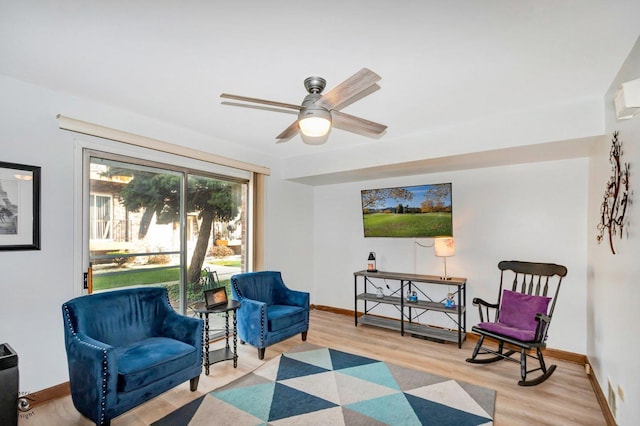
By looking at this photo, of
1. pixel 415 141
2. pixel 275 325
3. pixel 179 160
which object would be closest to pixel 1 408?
pixel 275 325

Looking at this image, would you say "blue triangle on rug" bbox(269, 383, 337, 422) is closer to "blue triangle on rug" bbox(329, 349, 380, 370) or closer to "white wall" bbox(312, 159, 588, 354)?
"blue triangle on rug" bbox(329, 349, 380, 370)

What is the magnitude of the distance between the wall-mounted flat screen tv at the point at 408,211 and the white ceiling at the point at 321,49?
64.7 inches

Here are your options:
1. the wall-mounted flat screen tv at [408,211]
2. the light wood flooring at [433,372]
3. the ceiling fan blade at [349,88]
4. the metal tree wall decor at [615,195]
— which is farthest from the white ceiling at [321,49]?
the light wood flooring at [433,372]

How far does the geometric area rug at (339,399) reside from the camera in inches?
94.0

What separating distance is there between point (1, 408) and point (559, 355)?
4.91 meters

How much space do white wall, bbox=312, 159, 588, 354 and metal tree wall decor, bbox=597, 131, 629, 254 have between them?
1.01m

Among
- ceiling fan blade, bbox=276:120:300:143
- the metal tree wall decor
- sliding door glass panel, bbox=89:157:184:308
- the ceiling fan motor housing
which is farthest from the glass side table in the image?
the metal tree wall decor

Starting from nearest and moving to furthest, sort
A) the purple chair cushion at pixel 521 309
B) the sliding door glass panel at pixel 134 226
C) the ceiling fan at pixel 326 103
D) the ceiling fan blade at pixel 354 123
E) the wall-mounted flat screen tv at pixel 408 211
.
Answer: the ceiling fan at pixel 326 103 → the ceiling fan blade at pixel 354 123 → the sliding door glass panel at pixel 134 226 → the purple chair cushion at pixel 521 309 → the wall-mounted flat screen tv at pixel 408 211

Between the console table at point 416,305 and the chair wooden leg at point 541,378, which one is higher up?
the console table at point 416,305

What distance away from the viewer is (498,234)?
4023mm

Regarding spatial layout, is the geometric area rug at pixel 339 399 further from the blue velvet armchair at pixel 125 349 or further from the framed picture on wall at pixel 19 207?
the framed picture on wall at pixel 19 207

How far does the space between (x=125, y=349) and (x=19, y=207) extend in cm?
140

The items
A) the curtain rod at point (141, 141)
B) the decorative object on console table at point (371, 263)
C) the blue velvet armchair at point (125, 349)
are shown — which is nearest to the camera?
the blue velvet armchair at point (125, 349)

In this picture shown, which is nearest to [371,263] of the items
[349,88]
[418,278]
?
[418,278]
